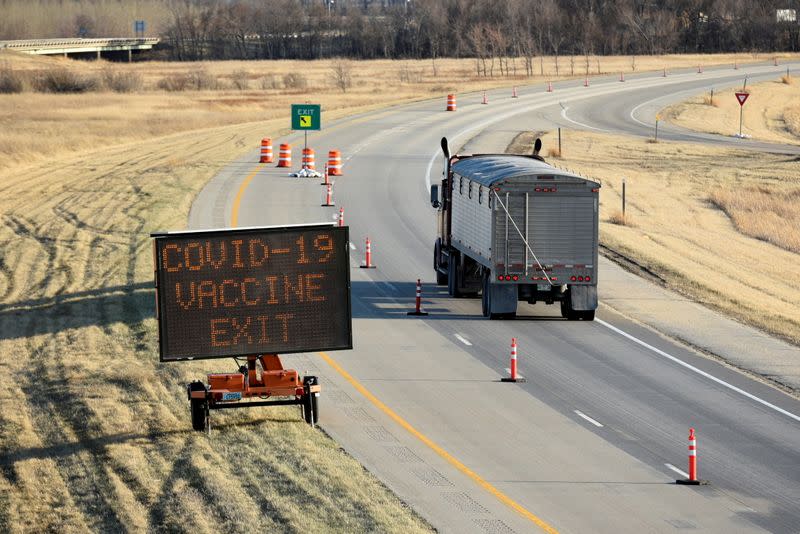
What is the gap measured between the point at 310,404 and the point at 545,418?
3661 millimetres

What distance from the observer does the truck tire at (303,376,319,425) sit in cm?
1936

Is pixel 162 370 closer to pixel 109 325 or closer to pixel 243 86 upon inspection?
pixel 109 325

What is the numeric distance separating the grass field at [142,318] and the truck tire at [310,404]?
42cm

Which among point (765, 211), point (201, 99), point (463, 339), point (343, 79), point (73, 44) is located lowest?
point (765, 211)

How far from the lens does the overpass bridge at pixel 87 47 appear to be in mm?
168000

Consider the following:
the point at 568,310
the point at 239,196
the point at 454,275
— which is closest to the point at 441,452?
the point at 568,310

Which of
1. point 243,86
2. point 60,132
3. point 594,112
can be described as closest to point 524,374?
point 60,132

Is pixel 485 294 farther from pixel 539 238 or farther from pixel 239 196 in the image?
pixel 239 196

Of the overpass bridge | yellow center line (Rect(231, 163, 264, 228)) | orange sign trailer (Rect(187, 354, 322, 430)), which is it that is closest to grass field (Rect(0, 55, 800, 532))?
orange sign trailer (Rect(187, 354, 322, 430))

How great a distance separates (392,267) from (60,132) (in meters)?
40.4

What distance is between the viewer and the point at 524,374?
919 inches

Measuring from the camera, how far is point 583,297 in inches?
1081

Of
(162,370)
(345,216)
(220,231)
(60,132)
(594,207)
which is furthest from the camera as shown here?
(60,132)

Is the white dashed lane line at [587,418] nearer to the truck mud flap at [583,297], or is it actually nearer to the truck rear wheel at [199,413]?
the truck rear wheel at [199,413]
